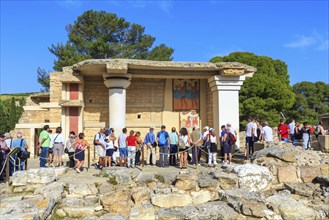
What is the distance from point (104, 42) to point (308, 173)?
823 inches

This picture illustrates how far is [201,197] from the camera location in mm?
7648

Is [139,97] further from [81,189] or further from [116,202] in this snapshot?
[116,202]

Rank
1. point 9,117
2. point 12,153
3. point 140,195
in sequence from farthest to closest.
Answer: point 9,117
point 12,153
point 140,195

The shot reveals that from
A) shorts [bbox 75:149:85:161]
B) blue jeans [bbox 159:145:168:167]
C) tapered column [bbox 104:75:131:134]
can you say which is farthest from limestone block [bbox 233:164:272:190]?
tapered column [bbox 104:75:131:134]

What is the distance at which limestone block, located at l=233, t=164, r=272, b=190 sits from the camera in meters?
7.89

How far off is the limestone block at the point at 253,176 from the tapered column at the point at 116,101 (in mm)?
5053

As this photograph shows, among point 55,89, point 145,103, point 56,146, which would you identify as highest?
point 55,89

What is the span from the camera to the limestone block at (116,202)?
6.68 metres

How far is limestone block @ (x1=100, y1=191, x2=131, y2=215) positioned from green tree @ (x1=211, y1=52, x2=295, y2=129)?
18.8 m

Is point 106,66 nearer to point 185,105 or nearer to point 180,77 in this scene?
point 180,77

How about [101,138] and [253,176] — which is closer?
[253,176]

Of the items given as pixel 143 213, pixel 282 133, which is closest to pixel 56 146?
pixel 143 213

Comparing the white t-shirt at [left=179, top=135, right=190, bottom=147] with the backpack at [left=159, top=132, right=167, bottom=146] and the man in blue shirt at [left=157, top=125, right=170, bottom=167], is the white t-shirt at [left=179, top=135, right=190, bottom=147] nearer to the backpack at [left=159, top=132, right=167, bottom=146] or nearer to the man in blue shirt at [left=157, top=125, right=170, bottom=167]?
the man in blue shirt at [left=157, top=125, right=170, bottom=167]

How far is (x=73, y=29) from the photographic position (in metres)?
27.5
